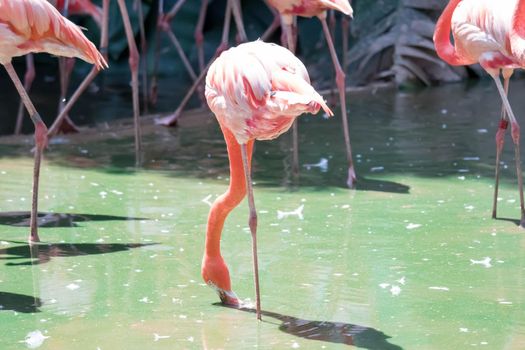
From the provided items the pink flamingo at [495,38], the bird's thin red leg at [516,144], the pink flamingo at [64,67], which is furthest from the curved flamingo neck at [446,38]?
the pink flamingo at [64,67]

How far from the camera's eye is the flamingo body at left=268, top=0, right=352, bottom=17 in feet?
18.9

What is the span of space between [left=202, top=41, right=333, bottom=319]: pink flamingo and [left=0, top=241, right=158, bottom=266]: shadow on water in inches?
35.4

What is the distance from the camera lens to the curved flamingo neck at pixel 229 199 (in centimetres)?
362

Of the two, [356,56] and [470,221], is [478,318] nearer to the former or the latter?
[470,221]

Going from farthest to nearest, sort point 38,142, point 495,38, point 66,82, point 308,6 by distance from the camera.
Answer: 1. point 66,82
2. point 308,6
3. point 495,38
4. point 38,142

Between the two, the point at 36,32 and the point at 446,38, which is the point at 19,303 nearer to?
the point at 36,32

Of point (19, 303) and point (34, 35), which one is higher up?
point (34, 35)

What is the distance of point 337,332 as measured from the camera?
3.37 m

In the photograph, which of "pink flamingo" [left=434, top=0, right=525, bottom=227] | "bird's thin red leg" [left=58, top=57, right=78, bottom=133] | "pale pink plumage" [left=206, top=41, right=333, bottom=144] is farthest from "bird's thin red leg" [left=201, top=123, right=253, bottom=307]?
"bird's thin red leg" [left=58, top=57, right=78, bottom=133]

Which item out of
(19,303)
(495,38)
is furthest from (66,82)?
(19,303)

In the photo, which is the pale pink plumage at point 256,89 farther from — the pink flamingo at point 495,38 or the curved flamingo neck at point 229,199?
the pink flamingo at point 495,38

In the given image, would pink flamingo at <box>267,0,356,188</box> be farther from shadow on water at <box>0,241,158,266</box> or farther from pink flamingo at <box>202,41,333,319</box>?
pink flamingo at <box>202,41,333,319</box>

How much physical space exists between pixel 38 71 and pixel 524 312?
8844mm

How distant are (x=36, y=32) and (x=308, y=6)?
193cm
